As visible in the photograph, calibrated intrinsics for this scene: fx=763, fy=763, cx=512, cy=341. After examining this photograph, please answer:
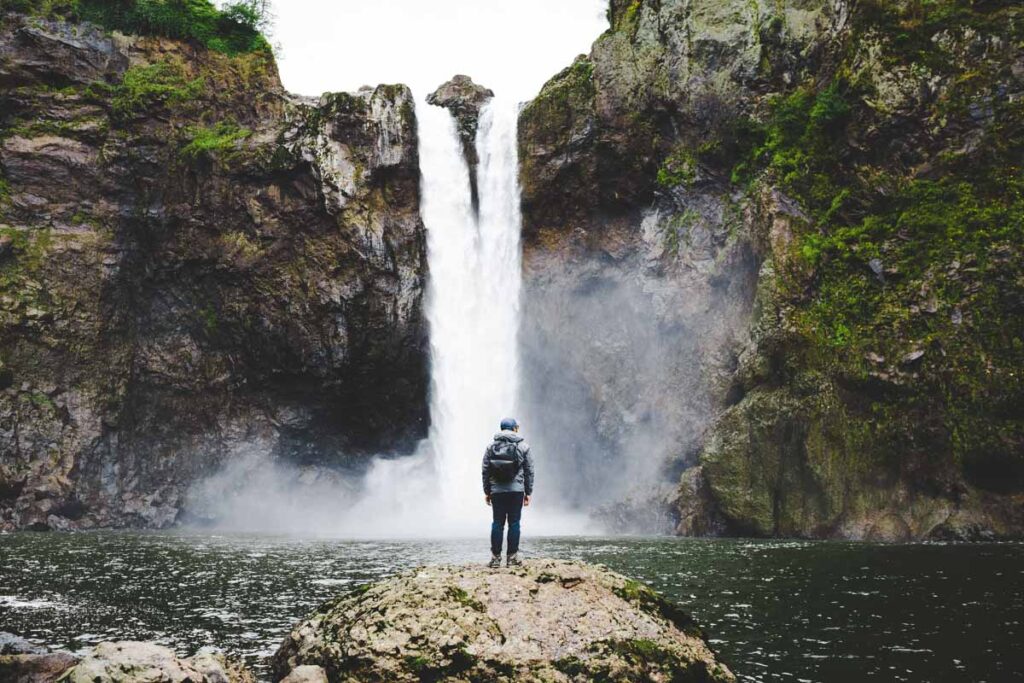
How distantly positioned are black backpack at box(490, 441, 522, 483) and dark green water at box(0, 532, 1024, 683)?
3.63 metres

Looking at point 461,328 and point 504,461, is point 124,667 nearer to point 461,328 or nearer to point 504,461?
point 504,461

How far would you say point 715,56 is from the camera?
32.7m

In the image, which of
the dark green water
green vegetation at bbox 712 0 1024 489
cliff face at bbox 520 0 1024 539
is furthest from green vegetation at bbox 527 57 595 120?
the dark green water

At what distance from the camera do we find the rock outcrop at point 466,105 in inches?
1518

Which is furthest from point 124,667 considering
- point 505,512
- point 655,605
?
point 655,605

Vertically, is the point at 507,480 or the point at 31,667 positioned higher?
the point at 507,480

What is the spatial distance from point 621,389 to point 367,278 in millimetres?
12728

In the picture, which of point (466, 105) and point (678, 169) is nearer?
point (678, 169)

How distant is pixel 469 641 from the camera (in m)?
7.75

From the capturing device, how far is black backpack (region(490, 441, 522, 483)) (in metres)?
9.64

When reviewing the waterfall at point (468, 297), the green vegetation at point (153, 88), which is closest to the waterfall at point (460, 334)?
the waterfall at point (468, 297)

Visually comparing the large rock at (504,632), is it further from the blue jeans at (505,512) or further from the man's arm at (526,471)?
the man's arm at (526,471)

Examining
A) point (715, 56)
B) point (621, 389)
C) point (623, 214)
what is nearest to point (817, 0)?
point (715, 56)

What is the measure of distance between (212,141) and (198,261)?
5.66 metres
